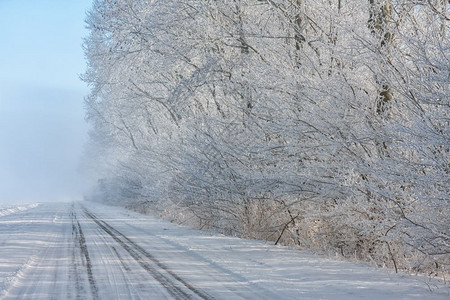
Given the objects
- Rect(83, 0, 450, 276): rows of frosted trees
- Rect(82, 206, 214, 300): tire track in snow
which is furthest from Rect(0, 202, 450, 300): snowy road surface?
Rect(83, 0, 450, 276): rows of frosted trees

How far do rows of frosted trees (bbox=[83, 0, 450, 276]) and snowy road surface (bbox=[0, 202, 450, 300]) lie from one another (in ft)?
2.67

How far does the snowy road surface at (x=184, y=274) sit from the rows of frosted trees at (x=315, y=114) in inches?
Result: 32.1

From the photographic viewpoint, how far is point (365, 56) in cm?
885

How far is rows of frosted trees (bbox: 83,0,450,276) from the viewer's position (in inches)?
277

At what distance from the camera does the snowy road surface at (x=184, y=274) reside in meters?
6.76

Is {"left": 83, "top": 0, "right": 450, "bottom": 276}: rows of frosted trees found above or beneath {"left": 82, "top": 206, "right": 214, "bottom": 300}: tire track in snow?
above

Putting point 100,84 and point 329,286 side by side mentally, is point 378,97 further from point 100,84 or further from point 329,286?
point 100,84

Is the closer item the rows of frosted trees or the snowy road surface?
the snowy road surface

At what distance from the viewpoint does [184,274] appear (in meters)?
8.27

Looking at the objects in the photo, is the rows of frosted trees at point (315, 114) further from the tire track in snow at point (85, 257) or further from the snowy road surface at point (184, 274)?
the tire track in snow at point (85, 257)

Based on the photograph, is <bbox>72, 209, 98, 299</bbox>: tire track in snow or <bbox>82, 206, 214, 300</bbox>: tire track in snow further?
<bbox>72, 209, 98, 299</bbox>: tire track in snow

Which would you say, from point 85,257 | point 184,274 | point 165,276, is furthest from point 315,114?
point 85,257

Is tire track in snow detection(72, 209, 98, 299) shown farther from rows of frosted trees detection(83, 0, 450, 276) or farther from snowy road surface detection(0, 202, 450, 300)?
rows of frosted trees detection(83, 0, 450, 276)

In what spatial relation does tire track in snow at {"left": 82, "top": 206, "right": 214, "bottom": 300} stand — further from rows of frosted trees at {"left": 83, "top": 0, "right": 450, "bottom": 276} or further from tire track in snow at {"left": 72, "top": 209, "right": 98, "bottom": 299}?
rows of frosted trees at {"left": 83, "top": 0, "right": 450, "bottom": 276}
